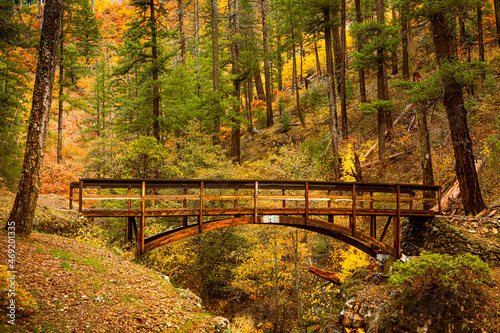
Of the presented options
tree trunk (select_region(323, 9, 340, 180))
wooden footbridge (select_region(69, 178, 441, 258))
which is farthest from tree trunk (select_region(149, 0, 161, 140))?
tree trunk (select_region(323, 9, 340, 180))

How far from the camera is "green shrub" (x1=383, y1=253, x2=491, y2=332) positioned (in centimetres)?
748

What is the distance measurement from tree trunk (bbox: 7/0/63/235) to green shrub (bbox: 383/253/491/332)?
31.1 ft

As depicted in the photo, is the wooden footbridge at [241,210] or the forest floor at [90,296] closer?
the forest floor at [90,296]

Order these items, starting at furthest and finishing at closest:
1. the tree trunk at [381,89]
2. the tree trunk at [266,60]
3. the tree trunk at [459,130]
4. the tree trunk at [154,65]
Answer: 1. the tree trunk at [266,60]
2. the tree trunk at [154,65]
3. the tree trunk at [381,89]
4. the tree trunk at [459,130]

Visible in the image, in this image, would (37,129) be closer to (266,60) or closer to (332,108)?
(332,108)

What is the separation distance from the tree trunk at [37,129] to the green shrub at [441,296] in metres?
9.48

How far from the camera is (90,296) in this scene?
5844 mm

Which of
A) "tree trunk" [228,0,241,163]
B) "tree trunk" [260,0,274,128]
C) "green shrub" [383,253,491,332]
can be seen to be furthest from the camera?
"tree trunk" [260,0,274,128]

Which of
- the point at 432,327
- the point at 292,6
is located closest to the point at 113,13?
the point at 292,6

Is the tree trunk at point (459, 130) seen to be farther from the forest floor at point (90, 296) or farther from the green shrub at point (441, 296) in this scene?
the forest floor at point (90, 296)

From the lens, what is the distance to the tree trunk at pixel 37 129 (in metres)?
7.31

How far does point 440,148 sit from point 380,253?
9.42 m

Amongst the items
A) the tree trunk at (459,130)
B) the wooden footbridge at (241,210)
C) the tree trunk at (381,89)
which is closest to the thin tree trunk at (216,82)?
the tree trunk at (381,89)

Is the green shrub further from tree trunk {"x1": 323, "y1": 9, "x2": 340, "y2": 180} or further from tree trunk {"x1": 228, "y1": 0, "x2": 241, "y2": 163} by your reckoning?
tree trunk {"x1": 228, "y1": 0, "x2": 241, "y2": 163}
